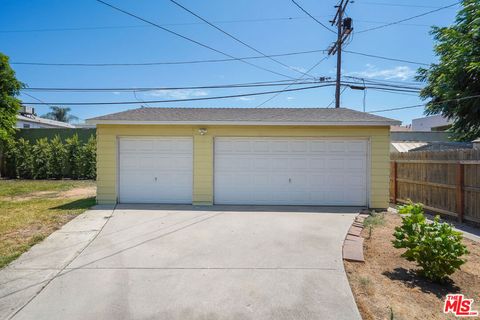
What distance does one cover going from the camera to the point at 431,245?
3686 millimetres

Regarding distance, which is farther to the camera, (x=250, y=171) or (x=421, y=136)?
(x=421, y=136)

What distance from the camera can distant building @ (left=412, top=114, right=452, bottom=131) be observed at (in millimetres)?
23172

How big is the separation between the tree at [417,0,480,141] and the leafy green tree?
1810cm

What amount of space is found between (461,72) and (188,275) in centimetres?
1231

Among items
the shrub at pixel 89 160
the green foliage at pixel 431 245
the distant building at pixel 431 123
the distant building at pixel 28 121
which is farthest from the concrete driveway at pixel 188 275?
the distant building at pixel 431 123

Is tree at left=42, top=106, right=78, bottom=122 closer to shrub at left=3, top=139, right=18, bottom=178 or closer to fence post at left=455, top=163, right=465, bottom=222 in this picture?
shrub at left=3, top=139, right=18, bottom=178

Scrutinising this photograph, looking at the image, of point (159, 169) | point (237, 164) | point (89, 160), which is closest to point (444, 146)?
point (237, 164)

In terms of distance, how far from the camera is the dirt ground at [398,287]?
3100 millimetres

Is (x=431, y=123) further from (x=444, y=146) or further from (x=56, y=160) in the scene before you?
(x=56, y=160)

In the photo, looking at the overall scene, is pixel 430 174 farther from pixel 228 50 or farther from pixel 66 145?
pixel 66 145

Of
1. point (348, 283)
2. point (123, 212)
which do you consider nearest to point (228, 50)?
point (123, 212)

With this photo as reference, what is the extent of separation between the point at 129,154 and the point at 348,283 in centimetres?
709

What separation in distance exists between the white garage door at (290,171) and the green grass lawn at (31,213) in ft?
13.5

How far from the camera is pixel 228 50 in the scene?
12836 mm
